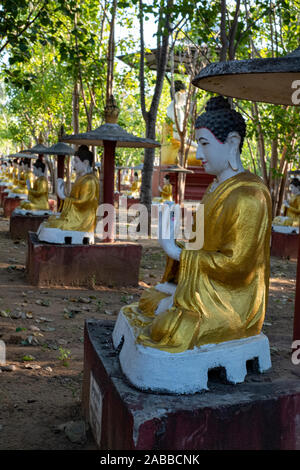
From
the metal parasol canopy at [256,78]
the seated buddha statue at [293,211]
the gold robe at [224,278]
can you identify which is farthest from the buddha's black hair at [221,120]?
the seated buddha statue at [293,211]

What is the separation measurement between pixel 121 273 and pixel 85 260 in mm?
618

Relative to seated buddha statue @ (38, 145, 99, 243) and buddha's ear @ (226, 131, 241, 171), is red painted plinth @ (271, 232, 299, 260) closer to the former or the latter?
seated buddha statue @ (38, 145, 99, 243)

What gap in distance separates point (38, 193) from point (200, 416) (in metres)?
10.0

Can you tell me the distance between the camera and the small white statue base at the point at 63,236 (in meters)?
7.36

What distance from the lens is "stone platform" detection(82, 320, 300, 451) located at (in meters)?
2.37

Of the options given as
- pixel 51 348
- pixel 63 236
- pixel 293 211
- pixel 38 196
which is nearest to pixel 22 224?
pixel 38 196

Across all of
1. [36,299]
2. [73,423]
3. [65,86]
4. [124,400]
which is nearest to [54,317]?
[36,299]

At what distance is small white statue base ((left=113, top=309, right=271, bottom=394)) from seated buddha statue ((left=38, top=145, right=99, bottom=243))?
467 centimetres

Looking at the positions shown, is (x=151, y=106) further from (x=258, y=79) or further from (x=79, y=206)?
(x=258, y=79)

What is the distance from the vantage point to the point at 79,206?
24.4 feet

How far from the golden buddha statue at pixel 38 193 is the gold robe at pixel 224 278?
9.32 m

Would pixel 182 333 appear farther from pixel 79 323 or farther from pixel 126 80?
pixel 126 80

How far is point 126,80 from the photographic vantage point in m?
16.6

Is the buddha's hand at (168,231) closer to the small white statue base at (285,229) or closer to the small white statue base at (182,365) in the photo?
the small white statue base at (182,365)
